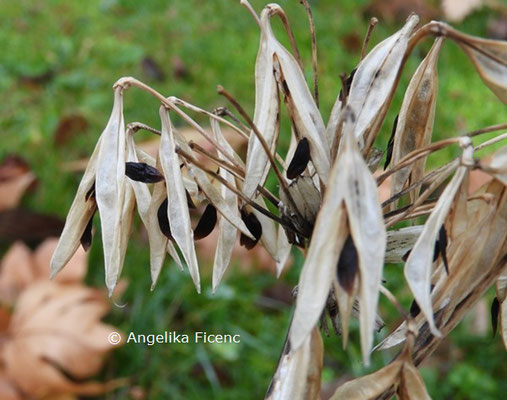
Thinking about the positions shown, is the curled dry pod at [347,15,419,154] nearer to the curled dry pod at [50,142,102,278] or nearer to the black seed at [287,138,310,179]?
the black seed at [287,138,310,179]

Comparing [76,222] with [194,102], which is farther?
[194,102]

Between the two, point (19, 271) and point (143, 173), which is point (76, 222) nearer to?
point (143, 173)

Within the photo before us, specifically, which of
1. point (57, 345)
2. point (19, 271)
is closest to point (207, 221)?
point (57, 345)

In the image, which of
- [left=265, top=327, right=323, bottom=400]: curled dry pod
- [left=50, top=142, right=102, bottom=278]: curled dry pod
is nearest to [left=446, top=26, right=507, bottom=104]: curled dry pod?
[left=265, top=327, right=323, bottom=400]: curled dry pod

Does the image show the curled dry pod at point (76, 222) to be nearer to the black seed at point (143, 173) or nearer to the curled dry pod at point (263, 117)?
the black seed at point (143, 173)

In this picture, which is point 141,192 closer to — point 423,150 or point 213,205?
point 213,205

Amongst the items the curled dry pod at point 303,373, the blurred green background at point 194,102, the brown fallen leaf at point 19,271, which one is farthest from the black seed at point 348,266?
Answer: the brown fallen leaf at point 19,271
